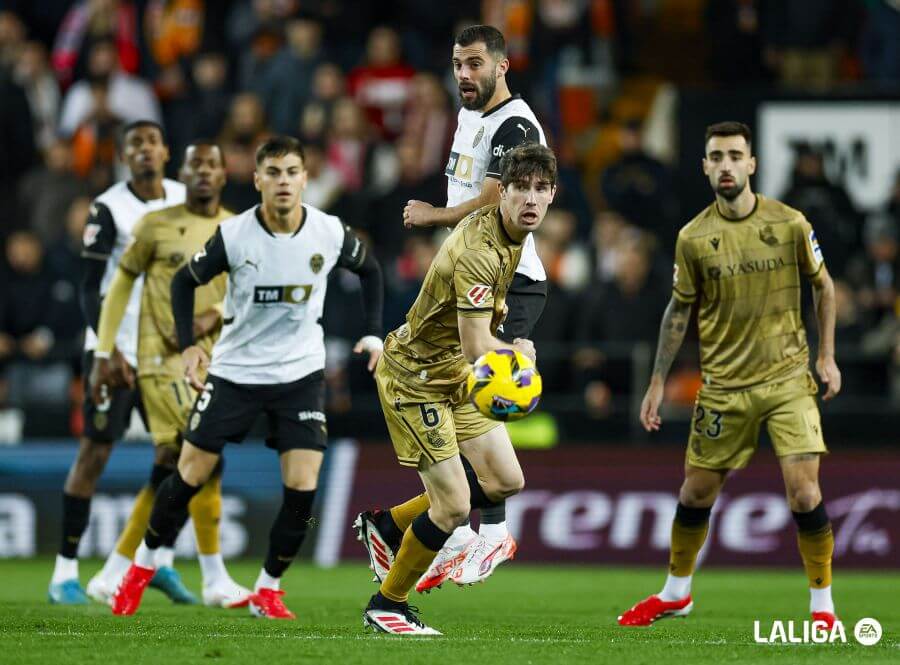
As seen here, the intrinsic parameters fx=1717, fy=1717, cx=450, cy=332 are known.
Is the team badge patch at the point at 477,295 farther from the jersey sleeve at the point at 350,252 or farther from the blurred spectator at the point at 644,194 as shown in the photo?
the blurred spectator at the point at 644,194

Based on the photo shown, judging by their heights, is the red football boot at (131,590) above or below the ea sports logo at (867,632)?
below

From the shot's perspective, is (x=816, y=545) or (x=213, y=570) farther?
(x=213, y=570)

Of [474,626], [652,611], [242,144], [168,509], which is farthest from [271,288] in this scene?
[242,144]

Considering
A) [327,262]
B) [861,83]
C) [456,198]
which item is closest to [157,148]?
[327,262]

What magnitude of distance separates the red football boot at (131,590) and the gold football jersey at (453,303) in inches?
91.4

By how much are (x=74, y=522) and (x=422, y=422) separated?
357cm

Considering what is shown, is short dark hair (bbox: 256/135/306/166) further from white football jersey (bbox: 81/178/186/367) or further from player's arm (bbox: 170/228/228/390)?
white football jersey (bbox: 81/178/186/367)

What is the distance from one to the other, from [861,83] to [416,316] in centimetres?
1099

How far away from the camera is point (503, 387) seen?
25.8 feet

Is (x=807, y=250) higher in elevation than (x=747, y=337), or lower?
higher

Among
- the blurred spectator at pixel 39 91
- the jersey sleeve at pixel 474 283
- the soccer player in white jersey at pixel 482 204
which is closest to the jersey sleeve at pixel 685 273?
the soccer player in white jersey at pixel 482 204

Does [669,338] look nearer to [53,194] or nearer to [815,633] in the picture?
[815,633]

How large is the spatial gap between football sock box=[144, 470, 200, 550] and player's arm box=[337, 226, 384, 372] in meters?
1.30

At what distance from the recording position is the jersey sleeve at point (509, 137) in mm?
8930
